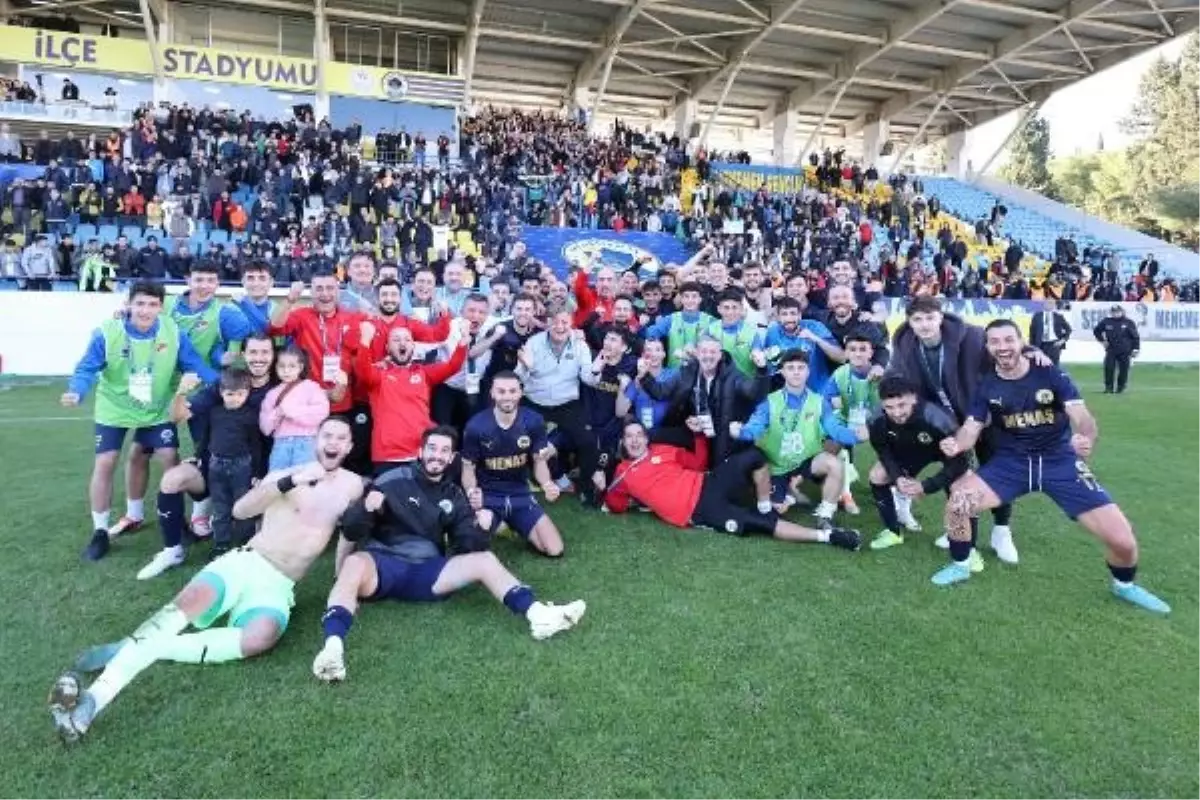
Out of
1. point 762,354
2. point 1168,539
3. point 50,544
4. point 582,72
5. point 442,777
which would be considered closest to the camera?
point 442,777

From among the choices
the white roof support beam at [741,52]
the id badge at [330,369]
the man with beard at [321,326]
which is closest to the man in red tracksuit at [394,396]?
the man with beard at [321,326]

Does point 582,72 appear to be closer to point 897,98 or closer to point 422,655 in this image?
point 897,98

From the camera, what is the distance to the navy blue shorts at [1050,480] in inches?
176

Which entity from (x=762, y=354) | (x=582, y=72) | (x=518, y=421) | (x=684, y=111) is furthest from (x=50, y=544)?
(x=684, y=111)

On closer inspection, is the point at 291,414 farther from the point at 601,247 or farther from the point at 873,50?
the point at 873,50

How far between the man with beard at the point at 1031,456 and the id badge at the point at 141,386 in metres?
4.78

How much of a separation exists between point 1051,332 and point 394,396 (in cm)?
1294

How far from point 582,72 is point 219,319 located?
29.4m

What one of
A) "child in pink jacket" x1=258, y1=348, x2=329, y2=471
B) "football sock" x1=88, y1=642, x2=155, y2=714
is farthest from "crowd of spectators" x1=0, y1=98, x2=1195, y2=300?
"football sock" x1=88, y1=642, x2=155, y2=714

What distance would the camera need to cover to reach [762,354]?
6023 mm

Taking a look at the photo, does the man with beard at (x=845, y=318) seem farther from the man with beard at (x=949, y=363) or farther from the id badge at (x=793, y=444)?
the id badge at (x=793, y=444)

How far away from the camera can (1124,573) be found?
441 cm

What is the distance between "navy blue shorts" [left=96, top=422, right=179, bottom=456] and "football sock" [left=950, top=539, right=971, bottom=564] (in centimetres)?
484

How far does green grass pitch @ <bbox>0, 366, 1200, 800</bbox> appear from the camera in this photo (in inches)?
108
